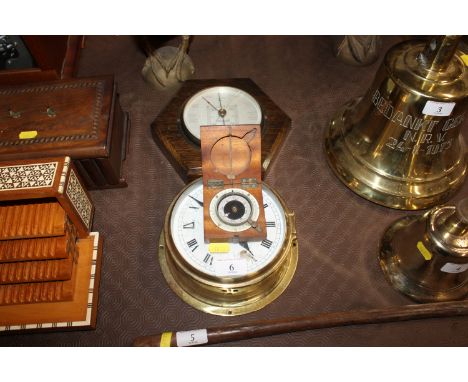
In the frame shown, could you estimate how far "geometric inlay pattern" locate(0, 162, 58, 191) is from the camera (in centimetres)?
172

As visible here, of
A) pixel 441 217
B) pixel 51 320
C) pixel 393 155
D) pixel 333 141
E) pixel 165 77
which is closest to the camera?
pixel 441 217

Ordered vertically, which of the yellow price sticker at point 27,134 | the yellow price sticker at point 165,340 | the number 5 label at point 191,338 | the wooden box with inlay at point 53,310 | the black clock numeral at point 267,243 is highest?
the yellow price sticker at point 27,134

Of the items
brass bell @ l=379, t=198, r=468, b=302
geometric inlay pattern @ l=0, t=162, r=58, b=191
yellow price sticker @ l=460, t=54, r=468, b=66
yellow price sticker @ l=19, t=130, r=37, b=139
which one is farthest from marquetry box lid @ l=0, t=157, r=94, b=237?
yellow price sticker @ l=460, t=54, r=468, b=66

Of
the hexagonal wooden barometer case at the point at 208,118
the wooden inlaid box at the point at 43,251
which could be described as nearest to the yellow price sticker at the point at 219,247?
the hexagonal wooden barometer case at the point at 208,118

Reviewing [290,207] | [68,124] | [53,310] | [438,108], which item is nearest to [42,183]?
[68,124]

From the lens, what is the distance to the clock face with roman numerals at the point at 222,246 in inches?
70.1

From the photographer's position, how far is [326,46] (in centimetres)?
277

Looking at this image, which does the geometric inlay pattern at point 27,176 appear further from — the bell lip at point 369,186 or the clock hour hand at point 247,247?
the bell lip at point 369,186

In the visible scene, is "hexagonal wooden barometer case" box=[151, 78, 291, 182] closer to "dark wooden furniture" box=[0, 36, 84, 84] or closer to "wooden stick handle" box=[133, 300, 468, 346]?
"dark wooden furniture" box=[0, 36, 84, 84]

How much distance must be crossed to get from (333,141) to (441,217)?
0.73 metres

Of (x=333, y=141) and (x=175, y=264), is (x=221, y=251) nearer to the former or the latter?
(x=175, y=264)

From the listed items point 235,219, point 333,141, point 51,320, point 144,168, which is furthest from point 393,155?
point 51,320

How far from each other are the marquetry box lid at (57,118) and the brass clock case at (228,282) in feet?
1.53

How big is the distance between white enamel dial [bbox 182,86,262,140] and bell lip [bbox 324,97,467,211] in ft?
1.38
